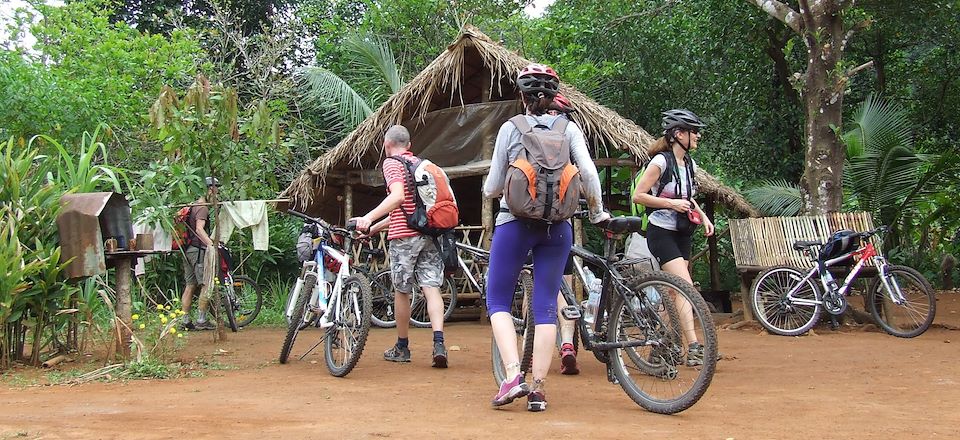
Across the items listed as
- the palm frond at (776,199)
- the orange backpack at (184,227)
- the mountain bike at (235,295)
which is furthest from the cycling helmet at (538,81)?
the palm frond at (776,199)

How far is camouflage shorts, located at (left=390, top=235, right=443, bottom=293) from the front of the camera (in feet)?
19.8

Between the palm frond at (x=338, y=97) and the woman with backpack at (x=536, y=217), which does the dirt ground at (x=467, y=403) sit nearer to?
the woman with backpack at (x=536, y=217)

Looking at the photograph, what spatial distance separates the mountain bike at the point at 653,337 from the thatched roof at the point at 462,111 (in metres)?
5.30

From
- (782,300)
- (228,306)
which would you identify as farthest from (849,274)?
(228,306)

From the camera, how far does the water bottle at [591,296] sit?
5.48 meters

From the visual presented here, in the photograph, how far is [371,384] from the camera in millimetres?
5461

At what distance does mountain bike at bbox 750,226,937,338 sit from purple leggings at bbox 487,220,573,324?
535cm

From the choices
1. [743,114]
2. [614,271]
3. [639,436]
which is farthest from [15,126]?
[743,114]

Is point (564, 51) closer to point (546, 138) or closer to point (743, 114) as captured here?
point (743, 114)

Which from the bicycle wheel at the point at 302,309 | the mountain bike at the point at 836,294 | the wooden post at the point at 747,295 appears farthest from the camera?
the wooden post at the point at 747,295

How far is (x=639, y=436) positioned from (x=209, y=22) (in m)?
18.1

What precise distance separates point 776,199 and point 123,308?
10387mm

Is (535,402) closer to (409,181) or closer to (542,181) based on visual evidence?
(542,181)

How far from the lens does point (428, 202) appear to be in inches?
239
